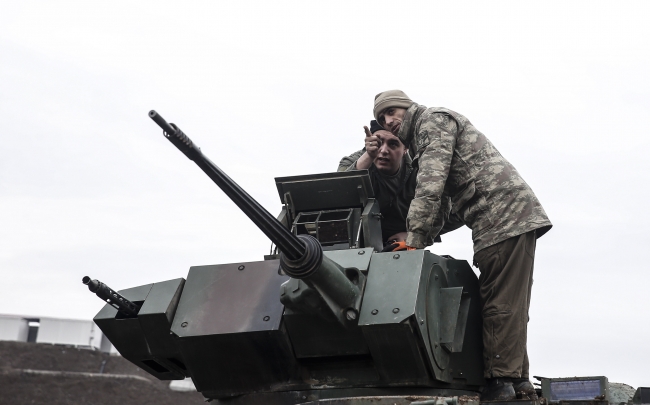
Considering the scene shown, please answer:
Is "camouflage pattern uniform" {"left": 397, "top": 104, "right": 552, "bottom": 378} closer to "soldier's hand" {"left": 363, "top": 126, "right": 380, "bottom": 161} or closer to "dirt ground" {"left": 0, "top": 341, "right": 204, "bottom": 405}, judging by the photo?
"soldier's hand" {"left": 363, "top": 126, "right": 380, "bottom": 161}

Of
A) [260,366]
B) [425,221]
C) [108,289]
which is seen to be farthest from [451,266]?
[108,289]

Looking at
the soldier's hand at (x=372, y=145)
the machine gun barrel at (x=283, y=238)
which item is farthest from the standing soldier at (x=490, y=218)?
the machine gun barrel at (x=283, y=238)

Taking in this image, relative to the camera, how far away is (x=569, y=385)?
6465 mm

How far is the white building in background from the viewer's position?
38.4m

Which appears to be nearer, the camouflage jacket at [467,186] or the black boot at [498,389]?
the black boot at [498,389]

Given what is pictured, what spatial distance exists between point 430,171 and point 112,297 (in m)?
2.78

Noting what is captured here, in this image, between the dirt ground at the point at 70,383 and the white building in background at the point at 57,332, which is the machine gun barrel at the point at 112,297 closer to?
the dirt ground at the point at 70,383

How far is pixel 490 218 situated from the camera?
24.5ft

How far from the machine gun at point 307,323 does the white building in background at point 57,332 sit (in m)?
31.9

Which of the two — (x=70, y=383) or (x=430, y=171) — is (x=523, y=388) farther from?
(x=70, y=383)

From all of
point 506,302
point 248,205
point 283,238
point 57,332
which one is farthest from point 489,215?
point 57,332

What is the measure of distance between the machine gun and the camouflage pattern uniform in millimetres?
216

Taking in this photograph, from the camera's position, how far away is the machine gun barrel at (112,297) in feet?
24.0

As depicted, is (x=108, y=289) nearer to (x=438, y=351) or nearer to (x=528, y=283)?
(x=438, y=351)
